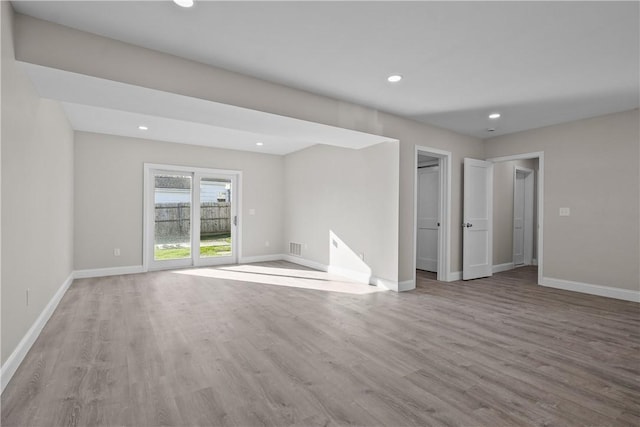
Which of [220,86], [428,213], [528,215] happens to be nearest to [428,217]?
[428,213]

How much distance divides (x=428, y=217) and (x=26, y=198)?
623 cm

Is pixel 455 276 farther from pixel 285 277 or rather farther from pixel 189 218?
pixel 189 218

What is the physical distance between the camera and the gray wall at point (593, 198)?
4297mm

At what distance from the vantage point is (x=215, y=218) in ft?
22.7

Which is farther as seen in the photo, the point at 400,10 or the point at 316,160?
the point at 316,160

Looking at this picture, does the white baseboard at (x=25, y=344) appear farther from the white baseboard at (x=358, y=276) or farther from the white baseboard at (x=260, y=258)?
the white baseboard at (x=358, y=276)

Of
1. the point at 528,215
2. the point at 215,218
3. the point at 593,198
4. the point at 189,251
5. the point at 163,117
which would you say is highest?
the point at 163,117

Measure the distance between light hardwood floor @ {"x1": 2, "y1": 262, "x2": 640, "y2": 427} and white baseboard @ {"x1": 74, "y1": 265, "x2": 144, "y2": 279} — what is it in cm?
148

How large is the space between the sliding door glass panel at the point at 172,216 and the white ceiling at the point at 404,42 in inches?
157

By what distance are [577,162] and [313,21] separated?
4.70 meters

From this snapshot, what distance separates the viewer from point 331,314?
11.9 feet

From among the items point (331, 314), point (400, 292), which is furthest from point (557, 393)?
point (400, 292)

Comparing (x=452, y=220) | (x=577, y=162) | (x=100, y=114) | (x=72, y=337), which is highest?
(x=100, y=114)

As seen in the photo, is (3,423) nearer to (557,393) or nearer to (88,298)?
(88,298)
